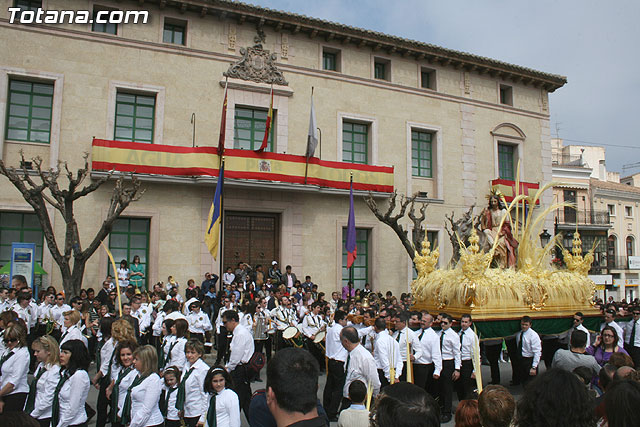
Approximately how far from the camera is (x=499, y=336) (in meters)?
9.95

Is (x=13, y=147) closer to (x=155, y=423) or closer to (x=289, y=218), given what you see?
(x=289, y=218)

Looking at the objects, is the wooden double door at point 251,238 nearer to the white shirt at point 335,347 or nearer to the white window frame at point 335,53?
the white window frame at point 335,53

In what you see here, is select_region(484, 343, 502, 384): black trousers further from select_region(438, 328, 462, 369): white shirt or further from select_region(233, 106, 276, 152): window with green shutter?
select_region(233, 106, 276, 152): window with green shutter

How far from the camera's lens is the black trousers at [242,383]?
7.45 m

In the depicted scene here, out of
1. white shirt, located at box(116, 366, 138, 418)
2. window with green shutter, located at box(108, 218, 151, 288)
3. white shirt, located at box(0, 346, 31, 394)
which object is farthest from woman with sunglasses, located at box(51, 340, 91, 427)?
window with green shutter, located at box(108, 218, 151, 288)

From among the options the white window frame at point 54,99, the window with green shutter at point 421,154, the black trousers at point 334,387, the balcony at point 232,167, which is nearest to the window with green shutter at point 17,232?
the white window frame at point 54,99

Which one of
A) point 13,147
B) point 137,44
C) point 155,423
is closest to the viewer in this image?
point 155,423

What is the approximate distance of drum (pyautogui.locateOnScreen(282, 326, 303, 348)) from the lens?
38.5ft

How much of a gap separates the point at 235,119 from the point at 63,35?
6.78m

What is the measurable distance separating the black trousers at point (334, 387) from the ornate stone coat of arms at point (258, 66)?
14875mm

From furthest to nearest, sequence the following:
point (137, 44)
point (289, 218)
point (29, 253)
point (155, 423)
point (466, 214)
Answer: point (466, 214)
point (289, 218)
point (137, 44)
point (29, 253)
point (155, 423)

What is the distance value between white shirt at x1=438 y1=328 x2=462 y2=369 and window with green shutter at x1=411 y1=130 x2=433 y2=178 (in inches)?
620

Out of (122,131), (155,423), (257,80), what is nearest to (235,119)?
(257,80)

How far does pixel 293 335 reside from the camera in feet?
38.5
